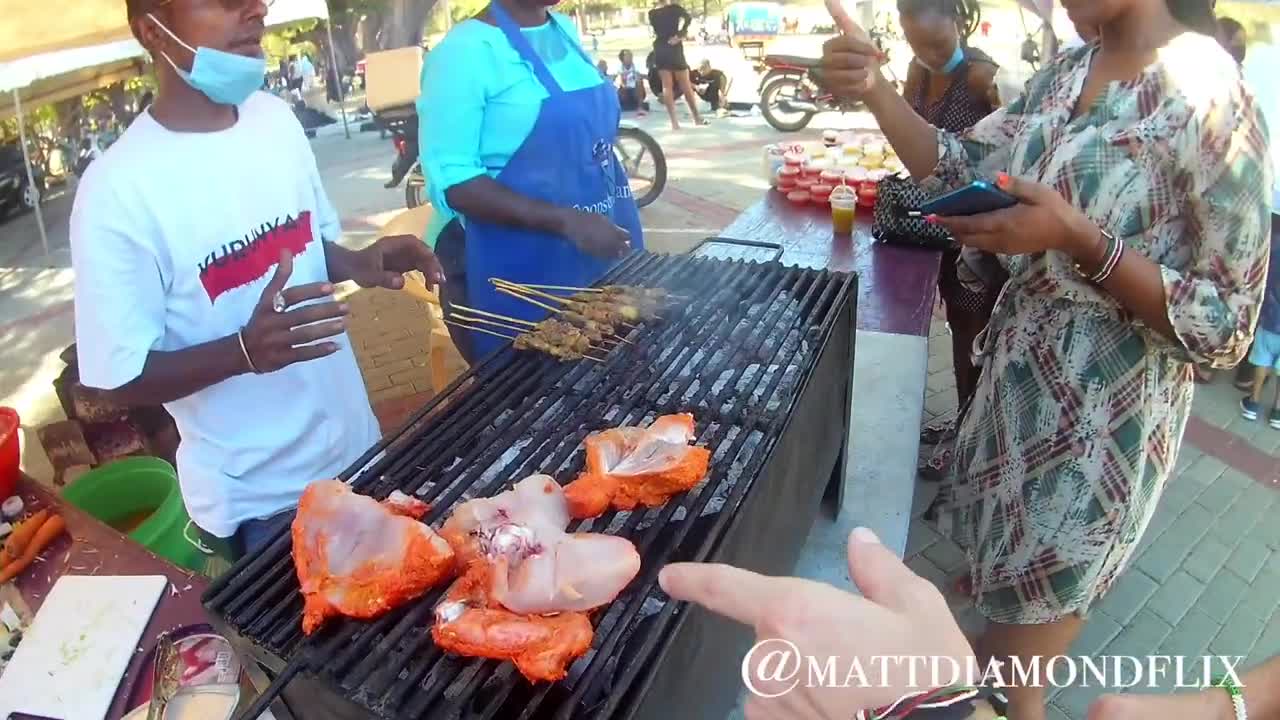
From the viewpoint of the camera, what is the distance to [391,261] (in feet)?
8.82

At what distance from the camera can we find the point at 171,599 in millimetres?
2041

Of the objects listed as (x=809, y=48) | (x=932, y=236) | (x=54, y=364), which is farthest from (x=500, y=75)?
(x=809, y=48)

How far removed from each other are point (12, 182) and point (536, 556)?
584 inches

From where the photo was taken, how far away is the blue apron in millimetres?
2971

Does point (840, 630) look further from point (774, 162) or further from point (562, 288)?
point (774, 162)

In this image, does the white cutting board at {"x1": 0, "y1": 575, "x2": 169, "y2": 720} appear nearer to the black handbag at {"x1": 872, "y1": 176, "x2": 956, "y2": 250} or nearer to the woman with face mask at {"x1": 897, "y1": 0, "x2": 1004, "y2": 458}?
the woman with face mask at {"x1": 897, "y1": 0, "x2": 1004, "y2": 458}

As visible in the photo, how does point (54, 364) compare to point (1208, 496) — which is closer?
point (1208, 496)

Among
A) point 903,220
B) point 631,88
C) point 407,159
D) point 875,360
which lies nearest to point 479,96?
point 875,360

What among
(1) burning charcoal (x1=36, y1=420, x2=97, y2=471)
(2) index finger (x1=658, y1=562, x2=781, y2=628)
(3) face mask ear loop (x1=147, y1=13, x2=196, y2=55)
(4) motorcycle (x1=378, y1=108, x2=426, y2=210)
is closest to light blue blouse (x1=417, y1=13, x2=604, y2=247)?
(3) face mask ear loop (x1=147, y1=13, x2=196, y2=55)

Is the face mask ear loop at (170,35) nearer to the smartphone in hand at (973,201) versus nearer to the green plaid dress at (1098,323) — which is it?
the smartphone in hand at (973,201)

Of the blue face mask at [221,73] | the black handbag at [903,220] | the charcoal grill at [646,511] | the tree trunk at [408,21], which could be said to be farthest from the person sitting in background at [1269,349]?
the tree trunk at [408,21]

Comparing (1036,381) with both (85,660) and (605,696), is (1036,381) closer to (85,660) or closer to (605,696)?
(605,696)

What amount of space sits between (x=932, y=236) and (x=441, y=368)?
3.19 metres

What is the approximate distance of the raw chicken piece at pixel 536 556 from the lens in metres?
1.46
